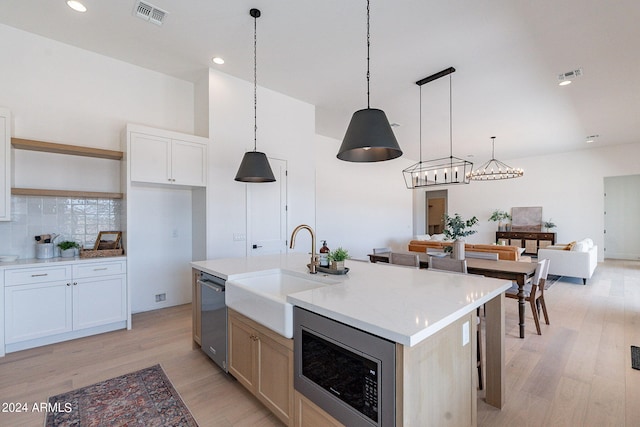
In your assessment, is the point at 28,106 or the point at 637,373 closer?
the point at 637,373

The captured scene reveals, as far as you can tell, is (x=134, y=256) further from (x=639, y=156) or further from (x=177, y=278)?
(x=639, y=156)

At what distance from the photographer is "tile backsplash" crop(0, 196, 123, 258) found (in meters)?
3.15

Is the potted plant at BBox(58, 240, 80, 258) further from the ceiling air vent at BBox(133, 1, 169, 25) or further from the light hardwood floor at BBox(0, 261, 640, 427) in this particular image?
the ceiling air vent at BBox(133, 1, 169, 25)

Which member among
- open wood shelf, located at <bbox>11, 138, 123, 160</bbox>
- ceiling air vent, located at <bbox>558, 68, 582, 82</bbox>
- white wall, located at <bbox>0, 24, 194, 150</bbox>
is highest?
ceiling air vent, located at <bbox>558, 68, 582, 82</bbox>

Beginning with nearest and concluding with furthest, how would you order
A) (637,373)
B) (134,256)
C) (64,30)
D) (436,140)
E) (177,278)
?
(637,373)
(64,30)
(134,256)
(177,278)
(436,140)

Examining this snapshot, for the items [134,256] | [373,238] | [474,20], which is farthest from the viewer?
[373,238]

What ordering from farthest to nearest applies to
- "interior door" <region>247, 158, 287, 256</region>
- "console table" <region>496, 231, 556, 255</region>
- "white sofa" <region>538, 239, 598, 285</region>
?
"console table" <region>496, 231, 556, 255</region> < "white sofa" <region>538, 239, 598, 285</region> < "interior door" <region>247, 158, 287, 256</region>

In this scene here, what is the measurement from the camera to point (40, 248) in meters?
3.18

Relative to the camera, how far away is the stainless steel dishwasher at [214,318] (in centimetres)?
232

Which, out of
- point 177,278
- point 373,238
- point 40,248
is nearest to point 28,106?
point 40,248

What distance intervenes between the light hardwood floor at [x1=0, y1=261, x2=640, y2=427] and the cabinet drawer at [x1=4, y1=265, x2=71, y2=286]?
704 mm

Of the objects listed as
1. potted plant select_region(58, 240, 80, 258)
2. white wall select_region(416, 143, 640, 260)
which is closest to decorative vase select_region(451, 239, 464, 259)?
potted plant select_region(58, 240, 80, 258)

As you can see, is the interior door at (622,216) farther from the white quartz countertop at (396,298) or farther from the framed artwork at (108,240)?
the framed artwork at (108,240)

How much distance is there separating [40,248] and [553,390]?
5094 millimetres
